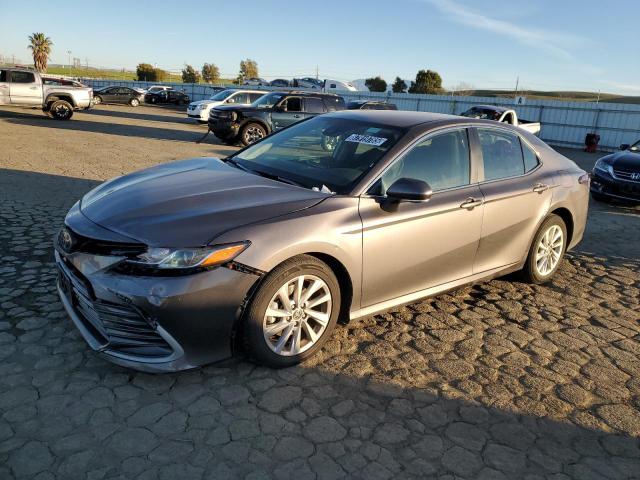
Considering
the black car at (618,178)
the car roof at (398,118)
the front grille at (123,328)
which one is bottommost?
the front grille at (123,328)

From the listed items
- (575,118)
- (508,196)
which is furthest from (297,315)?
(575,118)

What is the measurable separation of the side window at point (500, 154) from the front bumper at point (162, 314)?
2447 millimetres

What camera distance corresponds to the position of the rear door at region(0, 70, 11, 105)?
61.3 feet

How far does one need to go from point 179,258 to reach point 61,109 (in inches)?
811

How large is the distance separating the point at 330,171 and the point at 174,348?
1.72 m

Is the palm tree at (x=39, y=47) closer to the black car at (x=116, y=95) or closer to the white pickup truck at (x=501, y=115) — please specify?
the black car at (x=116, y=95)

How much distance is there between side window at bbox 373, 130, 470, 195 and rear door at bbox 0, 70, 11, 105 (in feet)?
64.3

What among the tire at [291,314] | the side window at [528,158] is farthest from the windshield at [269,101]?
the tire at [291,314]

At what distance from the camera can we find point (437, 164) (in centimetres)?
406

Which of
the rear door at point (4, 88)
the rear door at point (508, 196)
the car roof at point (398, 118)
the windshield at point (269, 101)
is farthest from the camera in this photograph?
the rear door at point (4, 88)

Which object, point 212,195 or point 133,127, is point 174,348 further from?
point 133,127

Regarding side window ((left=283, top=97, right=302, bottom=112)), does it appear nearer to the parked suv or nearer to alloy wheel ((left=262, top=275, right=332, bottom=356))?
the parked suv

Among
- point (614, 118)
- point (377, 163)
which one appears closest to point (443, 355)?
point (377, 163)

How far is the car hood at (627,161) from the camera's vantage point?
926 centimetres
